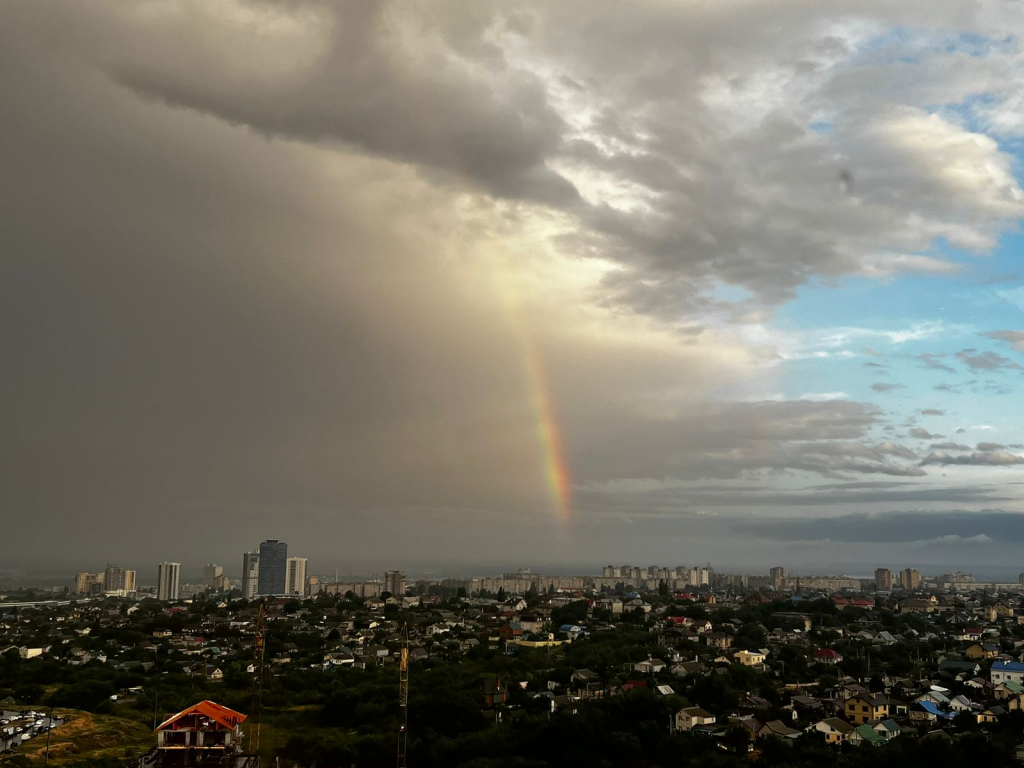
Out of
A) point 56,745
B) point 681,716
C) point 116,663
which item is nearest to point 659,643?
point 681,716

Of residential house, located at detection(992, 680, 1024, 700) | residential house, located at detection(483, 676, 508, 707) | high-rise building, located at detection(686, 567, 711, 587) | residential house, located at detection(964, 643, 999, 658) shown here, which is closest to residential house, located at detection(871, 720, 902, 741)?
residential house, located at detection(992, 680, 1024, 700)

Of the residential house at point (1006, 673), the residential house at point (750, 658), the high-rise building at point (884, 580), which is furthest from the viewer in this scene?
the high-rise building at point (884, 580)

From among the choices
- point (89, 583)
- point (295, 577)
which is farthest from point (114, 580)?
point (295, 577)

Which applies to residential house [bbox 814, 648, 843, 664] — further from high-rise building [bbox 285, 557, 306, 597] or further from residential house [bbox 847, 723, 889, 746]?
high-rise building [bbox 285, 557, 306, 597]

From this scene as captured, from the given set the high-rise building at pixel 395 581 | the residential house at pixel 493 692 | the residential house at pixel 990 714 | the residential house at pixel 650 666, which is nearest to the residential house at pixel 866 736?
the residential house at pixel 990 714

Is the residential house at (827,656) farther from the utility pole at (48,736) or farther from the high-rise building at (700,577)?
the high-rise building at (700,577)

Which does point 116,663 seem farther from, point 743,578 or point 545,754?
point 743,578

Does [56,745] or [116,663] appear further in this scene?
[116,663]

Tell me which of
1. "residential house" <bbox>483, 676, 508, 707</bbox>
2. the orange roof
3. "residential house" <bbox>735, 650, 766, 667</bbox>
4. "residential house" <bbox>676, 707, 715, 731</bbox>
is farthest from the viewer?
"residential house" <bbox>735, 650, 766, 667</bbox>
